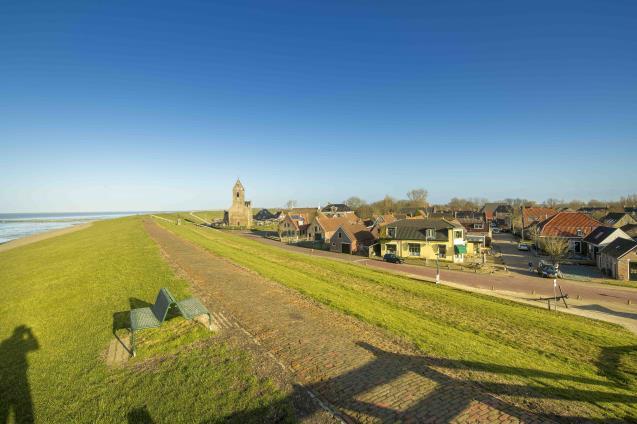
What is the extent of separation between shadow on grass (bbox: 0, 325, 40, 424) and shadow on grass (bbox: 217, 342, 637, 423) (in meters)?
4.53

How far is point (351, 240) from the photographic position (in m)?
53.0

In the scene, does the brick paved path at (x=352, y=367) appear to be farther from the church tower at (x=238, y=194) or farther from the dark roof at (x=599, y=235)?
the church tower at (x=238, y=194)

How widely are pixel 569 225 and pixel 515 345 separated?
58.3 meters

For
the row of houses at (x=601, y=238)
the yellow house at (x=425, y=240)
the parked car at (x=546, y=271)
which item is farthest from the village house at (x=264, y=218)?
the parked car at (x=546, y=271)

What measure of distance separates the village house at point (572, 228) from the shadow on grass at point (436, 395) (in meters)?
53.6

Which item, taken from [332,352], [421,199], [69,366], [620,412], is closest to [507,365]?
[620,412]

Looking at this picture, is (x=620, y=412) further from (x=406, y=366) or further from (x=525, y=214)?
(x=525, y=214)

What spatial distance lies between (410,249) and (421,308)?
108ft

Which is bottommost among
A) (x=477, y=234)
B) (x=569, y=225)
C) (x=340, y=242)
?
(x=340, y=242)

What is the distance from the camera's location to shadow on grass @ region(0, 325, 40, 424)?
6142 mm

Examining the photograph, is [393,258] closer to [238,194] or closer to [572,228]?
[572,228]

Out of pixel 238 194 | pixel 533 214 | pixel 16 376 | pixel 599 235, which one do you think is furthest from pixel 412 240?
pixel 238 194

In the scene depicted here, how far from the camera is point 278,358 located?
26.0 ft

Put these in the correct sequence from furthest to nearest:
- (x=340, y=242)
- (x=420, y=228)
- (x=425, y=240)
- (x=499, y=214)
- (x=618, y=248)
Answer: (x=499, y=214), (x=340, y=242), (x=420, y=228), (x=425, y=240), (x=618, y=248)
